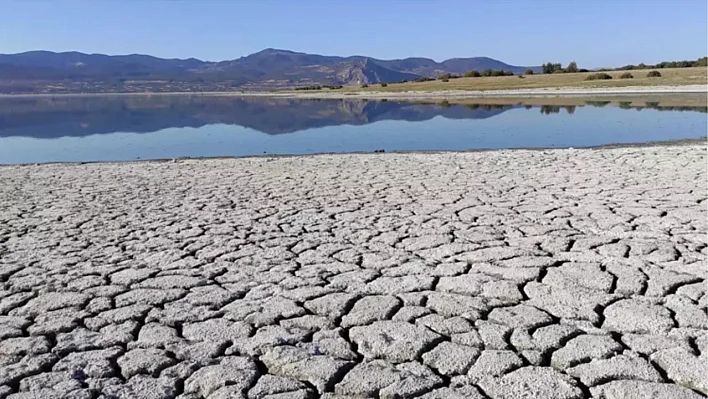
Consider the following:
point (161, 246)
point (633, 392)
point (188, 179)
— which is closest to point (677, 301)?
point (633, 392)

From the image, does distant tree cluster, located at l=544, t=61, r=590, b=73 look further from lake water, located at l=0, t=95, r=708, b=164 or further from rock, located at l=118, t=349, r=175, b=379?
rock, located at l=118, t=349, r=175, b=379

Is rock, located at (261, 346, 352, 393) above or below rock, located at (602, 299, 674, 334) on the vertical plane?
below

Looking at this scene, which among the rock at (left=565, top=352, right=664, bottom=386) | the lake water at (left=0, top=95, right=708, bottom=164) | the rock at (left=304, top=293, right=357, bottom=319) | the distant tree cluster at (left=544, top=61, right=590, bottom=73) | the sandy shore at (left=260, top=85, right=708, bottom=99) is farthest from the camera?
the distant tree cluster at (left=544, top=61, right=590, bottom=73)

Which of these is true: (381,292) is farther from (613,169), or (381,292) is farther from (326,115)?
(326,115)

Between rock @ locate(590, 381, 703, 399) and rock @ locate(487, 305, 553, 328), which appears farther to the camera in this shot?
rock @ locate(487, 305, 553, 328)

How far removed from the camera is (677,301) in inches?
119

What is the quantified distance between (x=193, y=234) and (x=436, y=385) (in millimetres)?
2799

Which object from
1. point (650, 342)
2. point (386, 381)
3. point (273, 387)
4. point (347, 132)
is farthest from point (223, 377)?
point (347, 132)

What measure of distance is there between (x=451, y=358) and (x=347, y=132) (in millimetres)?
12346

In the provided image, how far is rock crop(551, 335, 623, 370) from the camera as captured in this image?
8.05 ft

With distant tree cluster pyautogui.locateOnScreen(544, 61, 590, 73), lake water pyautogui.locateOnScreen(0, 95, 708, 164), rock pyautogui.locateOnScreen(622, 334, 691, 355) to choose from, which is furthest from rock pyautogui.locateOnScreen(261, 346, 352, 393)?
distant tree cluster pyautogui.locateOnScreen(544, 61, 590, 73)

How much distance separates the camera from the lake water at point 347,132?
A: 11461mm

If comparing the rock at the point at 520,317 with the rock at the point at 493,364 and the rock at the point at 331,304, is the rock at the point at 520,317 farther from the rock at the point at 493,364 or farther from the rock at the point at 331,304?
the rock at the point at 331,304

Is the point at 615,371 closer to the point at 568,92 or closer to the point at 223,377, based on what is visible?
the point at 223,377
